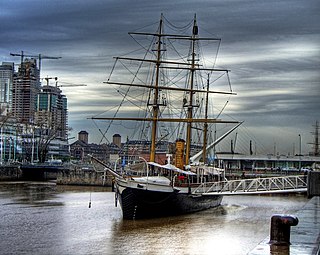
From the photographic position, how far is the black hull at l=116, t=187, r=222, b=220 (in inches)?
2061

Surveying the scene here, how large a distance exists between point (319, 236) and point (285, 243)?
6.74ft

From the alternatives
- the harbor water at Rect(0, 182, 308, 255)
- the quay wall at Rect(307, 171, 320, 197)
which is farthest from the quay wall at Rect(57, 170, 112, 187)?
the quay wall at Rect(307, 171, 320, 197)

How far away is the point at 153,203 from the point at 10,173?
94.1 metres

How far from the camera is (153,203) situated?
54281 millimetres

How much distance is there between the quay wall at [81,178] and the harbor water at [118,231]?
52956mm

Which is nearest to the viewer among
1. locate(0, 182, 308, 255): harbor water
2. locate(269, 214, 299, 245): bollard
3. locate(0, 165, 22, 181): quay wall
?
locate(269, 214, 299, 245): bollard

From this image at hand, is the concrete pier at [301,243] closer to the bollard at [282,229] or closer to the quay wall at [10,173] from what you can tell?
the bollard at [282,229]

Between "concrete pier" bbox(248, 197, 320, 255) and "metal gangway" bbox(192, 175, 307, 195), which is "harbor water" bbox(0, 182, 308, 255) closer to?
"metal gangway" bbox(192, 175, 307, 195)

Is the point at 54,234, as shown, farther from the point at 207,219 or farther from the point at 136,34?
the point at 136,34

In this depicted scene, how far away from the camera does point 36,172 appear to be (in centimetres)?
14988

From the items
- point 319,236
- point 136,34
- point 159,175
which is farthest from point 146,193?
point 319,236

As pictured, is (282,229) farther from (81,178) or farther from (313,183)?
(81,178)

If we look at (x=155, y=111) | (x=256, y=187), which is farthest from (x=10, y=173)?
(x=256, y=187)

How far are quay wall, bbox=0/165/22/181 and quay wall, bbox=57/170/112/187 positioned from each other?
715 inches
